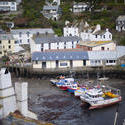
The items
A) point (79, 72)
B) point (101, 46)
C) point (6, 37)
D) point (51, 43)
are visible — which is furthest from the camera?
point (6, 37)

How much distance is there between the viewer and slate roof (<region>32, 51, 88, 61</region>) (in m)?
37.0

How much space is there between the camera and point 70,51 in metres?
38.6

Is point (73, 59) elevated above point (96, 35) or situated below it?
below

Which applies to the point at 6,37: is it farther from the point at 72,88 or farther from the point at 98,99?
the point at 98,99

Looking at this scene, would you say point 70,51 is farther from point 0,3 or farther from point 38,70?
point 0,3

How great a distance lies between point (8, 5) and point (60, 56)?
39939mm

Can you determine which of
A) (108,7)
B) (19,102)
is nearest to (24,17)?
(108,7)

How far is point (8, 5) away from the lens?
7162 cm

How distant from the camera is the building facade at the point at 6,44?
46.1 meters

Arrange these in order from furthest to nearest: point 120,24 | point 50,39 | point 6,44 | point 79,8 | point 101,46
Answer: point 79,8 → point 120,24 → point 6,44 → point 50,39 → point 101,46

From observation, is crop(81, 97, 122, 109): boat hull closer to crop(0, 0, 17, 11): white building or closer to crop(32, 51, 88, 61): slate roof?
crop(32, 51, 88, 61): slate roof

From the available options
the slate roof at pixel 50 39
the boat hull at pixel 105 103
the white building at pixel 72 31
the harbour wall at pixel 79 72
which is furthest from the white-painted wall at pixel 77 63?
the white building at pixel 72 31

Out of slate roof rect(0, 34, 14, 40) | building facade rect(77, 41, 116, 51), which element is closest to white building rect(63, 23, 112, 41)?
building facade rect(77, 41, 116, 51)

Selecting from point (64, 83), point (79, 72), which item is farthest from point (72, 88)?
point (79, 72)
